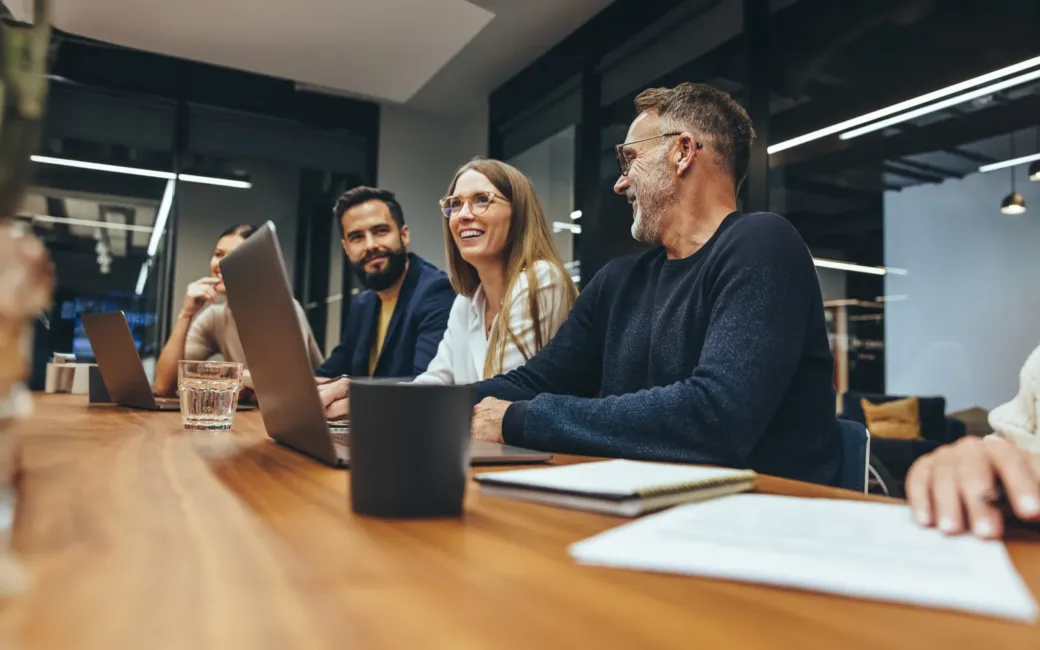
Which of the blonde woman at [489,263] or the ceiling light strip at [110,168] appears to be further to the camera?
the ceiling light strip at [110,168]

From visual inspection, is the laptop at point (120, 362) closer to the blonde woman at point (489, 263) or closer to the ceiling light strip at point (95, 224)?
the blonde woman at point (489, 263)

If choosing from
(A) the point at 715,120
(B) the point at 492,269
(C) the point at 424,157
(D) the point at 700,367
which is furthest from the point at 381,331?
(C) the point at 424,157

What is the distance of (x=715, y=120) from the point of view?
167cm

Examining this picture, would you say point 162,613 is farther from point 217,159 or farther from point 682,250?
point 217,159

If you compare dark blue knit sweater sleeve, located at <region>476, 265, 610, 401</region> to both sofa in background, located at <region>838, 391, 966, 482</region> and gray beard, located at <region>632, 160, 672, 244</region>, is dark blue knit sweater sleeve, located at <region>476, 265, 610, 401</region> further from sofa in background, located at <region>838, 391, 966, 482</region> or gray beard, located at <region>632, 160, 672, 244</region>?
sofa in background, located at <region>838, 391, 966, 482</region>

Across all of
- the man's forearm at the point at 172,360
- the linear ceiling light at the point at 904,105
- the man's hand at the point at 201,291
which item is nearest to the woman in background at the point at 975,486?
the man's forearm at the point at 172,360

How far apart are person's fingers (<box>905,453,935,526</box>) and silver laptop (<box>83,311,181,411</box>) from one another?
4.76ft

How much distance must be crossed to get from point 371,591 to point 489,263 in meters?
1.99

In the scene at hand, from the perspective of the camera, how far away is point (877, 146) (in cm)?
354

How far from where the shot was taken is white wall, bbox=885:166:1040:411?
10.7ft

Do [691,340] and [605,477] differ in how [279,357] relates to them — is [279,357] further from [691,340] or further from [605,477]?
[691,340]

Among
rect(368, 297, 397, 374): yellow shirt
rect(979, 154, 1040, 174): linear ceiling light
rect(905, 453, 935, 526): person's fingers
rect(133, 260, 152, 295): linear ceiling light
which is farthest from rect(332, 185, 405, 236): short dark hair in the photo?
rect(905, 453, 935, 526): person's fingers

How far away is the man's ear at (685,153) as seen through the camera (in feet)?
5.39

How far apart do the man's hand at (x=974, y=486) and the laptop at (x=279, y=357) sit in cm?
44
